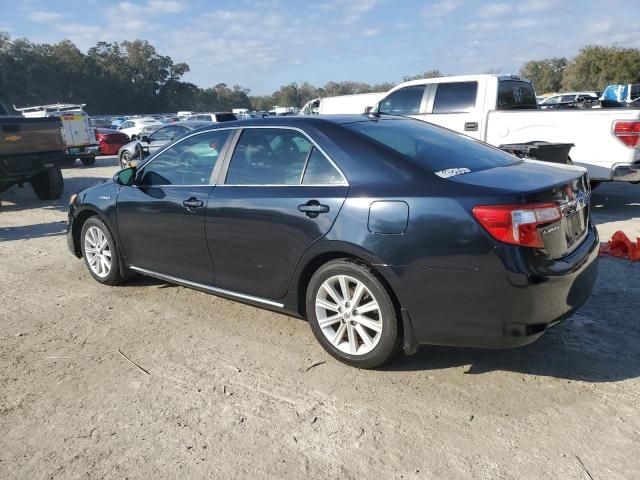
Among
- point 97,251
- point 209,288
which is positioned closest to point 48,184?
point 97,251

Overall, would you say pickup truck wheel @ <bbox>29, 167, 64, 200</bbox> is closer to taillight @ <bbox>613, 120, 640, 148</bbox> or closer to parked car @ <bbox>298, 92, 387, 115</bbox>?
parked car @ <bbox>298, 92, 387, 115</bbox>

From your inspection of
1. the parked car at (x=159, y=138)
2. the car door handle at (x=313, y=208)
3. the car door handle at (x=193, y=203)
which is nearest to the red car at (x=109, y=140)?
the parked car at (x=159, y=138)

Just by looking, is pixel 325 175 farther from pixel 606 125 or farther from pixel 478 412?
pixel 606 125

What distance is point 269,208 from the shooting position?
3670 millimetres

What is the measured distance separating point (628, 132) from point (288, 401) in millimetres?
6463

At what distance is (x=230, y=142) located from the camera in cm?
414

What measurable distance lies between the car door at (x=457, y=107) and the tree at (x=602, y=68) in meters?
52.5

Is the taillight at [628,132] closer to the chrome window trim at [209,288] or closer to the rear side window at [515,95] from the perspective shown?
the rear side window at [515,95]

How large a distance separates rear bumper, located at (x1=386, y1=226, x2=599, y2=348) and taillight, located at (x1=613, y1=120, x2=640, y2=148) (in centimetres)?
504

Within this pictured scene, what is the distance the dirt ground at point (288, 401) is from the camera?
8.43 ft

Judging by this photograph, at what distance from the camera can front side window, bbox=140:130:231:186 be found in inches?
167

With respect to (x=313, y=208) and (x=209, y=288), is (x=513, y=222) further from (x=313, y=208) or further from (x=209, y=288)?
(x=209, y=288)

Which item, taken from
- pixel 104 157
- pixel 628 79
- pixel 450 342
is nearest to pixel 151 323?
pixel 450 342

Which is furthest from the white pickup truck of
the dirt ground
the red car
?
the red car
